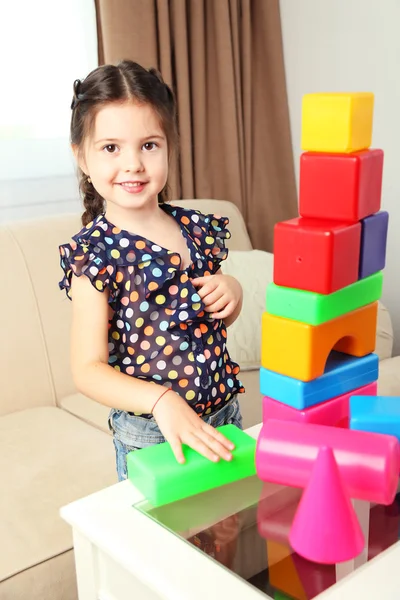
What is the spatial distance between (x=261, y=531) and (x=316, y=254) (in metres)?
0.33

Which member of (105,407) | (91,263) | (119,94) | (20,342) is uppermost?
(119,94)

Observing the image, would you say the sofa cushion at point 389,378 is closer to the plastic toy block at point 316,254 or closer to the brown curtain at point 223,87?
Answer: the plastic toy block at point 316,254

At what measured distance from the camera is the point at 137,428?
3.79 feet

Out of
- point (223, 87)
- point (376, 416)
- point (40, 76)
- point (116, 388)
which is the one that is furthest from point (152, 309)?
point (223, 87)

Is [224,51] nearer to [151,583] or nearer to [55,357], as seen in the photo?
[55,357]

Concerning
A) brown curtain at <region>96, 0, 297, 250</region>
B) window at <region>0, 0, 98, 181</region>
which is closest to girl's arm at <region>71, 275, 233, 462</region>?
window at <region>0, 0, 98, 181</region>

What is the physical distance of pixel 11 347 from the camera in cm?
179

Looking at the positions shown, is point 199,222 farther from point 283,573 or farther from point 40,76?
point 40,76

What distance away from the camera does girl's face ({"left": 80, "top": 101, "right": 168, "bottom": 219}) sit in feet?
3.36

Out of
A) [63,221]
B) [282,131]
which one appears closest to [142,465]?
[63,221]

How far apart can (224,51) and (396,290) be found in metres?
1.00

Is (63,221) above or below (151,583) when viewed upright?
above

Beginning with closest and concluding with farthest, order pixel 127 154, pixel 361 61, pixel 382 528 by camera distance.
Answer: pixel 382 528 < pixel 127 154 < pixel 361 61

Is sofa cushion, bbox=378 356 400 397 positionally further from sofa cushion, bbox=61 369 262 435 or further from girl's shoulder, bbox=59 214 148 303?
girl's shoulder, bbox=59 214 148 303
